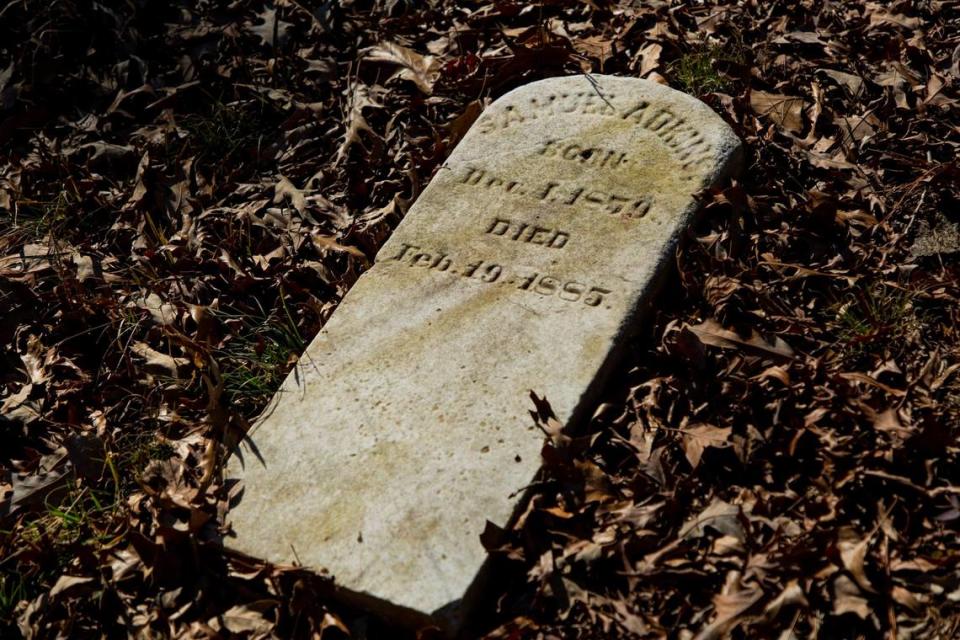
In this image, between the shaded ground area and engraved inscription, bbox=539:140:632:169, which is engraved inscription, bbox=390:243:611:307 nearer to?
the shaded ground area

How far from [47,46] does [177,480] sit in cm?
314

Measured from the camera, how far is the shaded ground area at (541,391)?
2.65 m

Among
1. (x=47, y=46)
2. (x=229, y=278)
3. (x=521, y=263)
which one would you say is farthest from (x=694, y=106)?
(x=47, y=46)

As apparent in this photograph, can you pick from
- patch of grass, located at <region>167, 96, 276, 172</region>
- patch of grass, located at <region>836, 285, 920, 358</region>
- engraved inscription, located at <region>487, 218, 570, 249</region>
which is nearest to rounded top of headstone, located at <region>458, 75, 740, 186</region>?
engraved inscription, located at <region>487, 218, 570, 249</region>

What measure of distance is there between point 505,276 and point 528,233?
0.22 meters

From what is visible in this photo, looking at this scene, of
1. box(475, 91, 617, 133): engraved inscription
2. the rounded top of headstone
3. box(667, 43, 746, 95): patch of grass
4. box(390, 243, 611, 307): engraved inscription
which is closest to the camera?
box(390, 243, 611, 307): engraved inscription

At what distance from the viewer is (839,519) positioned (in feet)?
8.63

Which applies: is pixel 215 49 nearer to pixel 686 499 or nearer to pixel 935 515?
pixel 686 499

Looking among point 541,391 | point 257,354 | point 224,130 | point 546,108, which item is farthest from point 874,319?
point 224,130

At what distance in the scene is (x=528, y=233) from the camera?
349 cm

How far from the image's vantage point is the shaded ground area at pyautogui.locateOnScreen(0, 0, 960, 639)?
8.68ft

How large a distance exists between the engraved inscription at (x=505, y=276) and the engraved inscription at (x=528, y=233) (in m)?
0.14

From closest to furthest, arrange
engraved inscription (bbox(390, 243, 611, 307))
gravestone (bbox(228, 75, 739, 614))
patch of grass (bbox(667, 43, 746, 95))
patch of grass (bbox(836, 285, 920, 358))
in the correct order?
gravestone (bbox(228, 75, 739, 614)) → patch of grass (bbox(836, 285, 920, 358)) → engraved inscription (bbox(390, 243, 611, 307)) → patch of grass (bbox(667, 43, 746, 95))

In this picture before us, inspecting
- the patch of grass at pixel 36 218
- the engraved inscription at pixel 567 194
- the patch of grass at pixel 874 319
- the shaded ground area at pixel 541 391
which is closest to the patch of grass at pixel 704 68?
the shaded ground area at pixel 541 391
